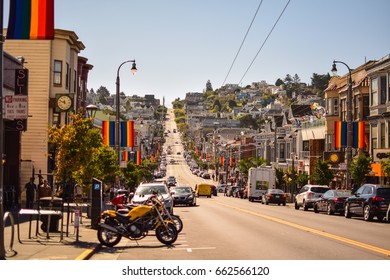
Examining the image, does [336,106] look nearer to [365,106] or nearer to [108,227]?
[365,106]

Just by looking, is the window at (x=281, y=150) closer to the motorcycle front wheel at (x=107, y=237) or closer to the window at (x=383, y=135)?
the window at (x=383, y=135)

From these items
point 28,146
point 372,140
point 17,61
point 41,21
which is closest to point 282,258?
point 41,21

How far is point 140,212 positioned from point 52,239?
2.98 m

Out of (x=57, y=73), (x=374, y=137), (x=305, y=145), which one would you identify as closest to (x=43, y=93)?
(x=57, y=73)

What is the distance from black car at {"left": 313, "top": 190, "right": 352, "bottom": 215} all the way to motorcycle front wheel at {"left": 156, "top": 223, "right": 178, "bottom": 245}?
1958 cm

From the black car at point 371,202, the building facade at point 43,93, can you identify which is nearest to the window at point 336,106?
the building facade at point 43,93

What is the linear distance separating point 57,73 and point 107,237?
32.4 m

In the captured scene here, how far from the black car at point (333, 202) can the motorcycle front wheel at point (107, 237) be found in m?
20.4

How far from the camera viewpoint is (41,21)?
1625 centimetres

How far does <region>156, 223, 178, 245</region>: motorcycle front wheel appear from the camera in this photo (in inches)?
762

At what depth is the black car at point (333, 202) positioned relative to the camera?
3716cm

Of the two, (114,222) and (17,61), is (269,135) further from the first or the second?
(114,222)

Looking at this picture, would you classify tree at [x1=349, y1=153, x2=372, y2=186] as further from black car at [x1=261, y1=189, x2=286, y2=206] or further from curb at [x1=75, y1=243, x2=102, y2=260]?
curb at [x1=75, y1=243, x2=102, y2=260]

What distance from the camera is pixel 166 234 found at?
19.4 meters
